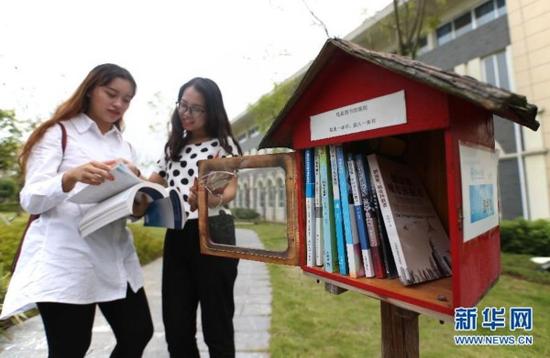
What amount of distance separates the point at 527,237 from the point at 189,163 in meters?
7.17

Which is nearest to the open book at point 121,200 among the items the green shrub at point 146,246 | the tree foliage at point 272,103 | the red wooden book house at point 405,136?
the red wooden book house at point 405,136

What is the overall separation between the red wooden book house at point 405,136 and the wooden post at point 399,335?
23cm

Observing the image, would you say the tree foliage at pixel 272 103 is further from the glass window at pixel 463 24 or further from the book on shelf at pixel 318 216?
the book on shelf at pixel 318 216

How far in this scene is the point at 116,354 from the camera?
1.52 m

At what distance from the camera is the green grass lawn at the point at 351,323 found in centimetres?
269

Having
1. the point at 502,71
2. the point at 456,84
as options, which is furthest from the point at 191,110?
the point at 502,71

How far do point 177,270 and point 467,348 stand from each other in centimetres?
248

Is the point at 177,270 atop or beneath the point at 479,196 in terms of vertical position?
beneath

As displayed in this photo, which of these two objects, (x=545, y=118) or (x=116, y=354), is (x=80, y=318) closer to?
(x=116, y=354)

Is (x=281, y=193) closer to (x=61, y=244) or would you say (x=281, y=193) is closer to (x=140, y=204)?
(x=140, y=204)

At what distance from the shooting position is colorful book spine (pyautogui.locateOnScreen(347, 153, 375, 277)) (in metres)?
1.06

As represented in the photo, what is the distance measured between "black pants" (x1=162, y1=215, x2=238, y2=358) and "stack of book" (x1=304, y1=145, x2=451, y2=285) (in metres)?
0.54

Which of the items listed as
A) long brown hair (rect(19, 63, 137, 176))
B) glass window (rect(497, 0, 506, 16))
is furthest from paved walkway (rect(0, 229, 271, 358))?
glass window (rect(497, 0, 506, 16))

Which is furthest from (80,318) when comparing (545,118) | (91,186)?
(545,118)
